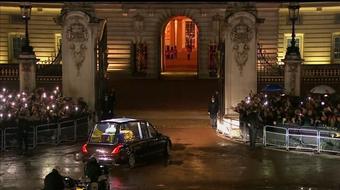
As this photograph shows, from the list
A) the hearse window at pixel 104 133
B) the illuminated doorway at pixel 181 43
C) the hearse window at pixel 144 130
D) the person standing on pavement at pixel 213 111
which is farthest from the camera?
the illuminated doorway at pixel 181 43

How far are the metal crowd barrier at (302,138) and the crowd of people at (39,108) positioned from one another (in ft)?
23.8

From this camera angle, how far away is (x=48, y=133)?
24.1 meters

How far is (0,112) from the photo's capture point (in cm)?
2377

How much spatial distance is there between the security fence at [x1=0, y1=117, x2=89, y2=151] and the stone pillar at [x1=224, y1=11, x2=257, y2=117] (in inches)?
223

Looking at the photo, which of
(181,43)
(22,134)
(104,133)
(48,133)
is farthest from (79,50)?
A: (181,43)

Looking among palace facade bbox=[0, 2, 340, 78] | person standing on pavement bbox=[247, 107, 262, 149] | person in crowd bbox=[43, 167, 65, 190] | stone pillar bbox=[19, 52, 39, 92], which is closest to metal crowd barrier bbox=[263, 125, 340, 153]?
person standing on pavement bbox=[247, 107, 262, 149]

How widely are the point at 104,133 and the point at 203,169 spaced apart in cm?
297

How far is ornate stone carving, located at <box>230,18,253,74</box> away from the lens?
26391mm

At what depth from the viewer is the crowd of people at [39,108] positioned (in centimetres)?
2348

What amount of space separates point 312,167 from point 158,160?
15.1ft

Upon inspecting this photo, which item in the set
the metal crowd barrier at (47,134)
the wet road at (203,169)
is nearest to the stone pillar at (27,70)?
the metal crowd barrier at (47,134)

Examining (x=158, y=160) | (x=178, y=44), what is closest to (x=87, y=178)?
(x=158, y=160)

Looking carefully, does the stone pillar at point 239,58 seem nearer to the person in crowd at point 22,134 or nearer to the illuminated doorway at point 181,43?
the person in crowd at point 22,134

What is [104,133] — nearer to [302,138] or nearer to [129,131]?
[129,131]
